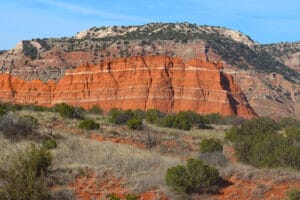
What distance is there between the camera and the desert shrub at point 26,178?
54.6ft

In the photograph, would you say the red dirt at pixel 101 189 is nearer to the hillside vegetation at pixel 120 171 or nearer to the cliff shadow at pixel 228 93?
the hillside vegetation at pixel 120 171

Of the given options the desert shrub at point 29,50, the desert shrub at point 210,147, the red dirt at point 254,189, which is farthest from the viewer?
the desert shrub at point 29,50

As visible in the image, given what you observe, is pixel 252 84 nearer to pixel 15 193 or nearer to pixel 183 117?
pixel 183 117

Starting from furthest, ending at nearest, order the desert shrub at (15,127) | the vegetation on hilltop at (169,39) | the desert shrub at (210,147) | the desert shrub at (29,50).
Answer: the vegetation on hilltop at (169,39)
the desert shrub at (29,50)
the desert shrub at (210,147)
the desert shrub at (15,127)

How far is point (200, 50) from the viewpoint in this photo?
376 ft

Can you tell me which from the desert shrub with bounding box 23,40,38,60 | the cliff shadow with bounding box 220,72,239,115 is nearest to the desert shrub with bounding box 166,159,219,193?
the cliff shadow with bounding box 220,72,239,115

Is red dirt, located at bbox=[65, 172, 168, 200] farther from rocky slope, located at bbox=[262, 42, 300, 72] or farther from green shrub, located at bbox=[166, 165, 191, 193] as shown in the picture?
rocky slope, located at bbox=[262, 42, 300, 72]

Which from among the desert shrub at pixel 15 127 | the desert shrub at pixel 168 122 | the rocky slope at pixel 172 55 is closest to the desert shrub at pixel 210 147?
the desert shrub at pixel 15 127

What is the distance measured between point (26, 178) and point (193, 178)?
5.86 metres

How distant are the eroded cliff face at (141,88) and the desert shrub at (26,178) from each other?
65.0 meters

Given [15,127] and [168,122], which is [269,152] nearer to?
[15,127]

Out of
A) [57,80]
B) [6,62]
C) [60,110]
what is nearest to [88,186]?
[60,110]

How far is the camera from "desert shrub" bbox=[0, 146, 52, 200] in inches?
655

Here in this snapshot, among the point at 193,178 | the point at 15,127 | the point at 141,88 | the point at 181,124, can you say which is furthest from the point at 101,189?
the point at 141,88
